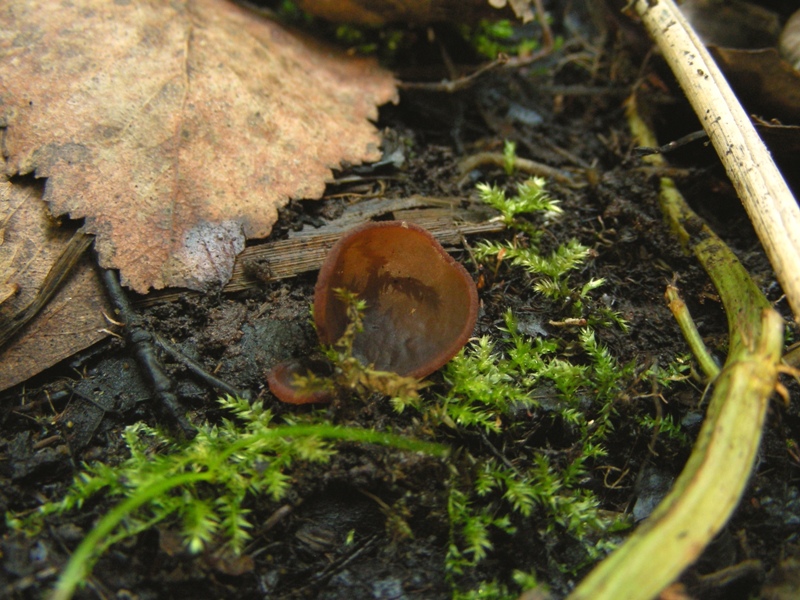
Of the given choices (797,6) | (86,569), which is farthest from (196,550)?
(797,6)

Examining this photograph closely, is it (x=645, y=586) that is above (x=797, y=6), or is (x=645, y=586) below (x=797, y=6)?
below

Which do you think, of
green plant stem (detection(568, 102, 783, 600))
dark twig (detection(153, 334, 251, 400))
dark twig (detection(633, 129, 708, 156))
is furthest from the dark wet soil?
green plant stem (detection(568, 102, 783, 600))

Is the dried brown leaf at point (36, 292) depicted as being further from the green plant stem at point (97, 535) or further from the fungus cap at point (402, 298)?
the fungus cap at point (402, 298)

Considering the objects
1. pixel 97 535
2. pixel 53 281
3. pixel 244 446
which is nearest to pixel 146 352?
pixel 53 281

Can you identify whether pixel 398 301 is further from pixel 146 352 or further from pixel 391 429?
pixel 146 352

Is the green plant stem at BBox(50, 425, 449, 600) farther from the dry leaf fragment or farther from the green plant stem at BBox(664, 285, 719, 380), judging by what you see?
the green plant stem at BBox(664, 285, 719, 380)

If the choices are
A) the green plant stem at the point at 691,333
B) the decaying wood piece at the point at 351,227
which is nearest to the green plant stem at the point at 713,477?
the green plant stem at the point at 691,333

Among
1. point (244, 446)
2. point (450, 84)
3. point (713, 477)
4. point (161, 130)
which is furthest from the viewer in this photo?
point (450, 84)

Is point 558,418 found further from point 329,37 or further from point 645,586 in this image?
point 329,37
